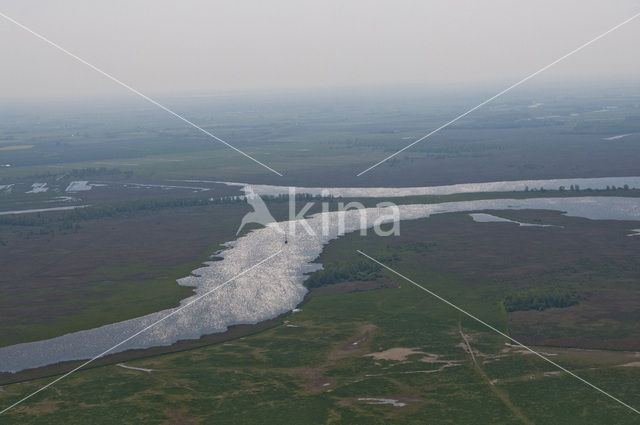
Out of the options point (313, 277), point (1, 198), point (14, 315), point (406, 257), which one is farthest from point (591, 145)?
point (14, 315)

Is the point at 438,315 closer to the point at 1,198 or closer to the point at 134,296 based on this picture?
the point at 134,296

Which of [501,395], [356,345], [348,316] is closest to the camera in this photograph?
[501,395]

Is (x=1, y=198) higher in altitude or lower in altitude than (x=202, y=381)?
higher

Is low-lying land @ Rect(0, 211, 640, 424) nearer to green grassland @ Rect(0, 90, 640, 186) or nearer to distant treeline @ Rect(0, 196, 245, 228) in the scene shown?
distant treeline @ Rect(0, 196, 245, 228)

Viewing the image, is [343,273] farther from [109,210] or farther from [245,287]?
[109,210]

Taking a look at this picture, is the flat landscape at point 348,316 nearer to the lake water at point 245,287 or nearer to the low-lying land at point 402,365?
the low-lying land at point 402,365

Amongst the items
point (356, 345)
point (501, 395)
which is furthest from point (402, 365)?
point (501, 395)
